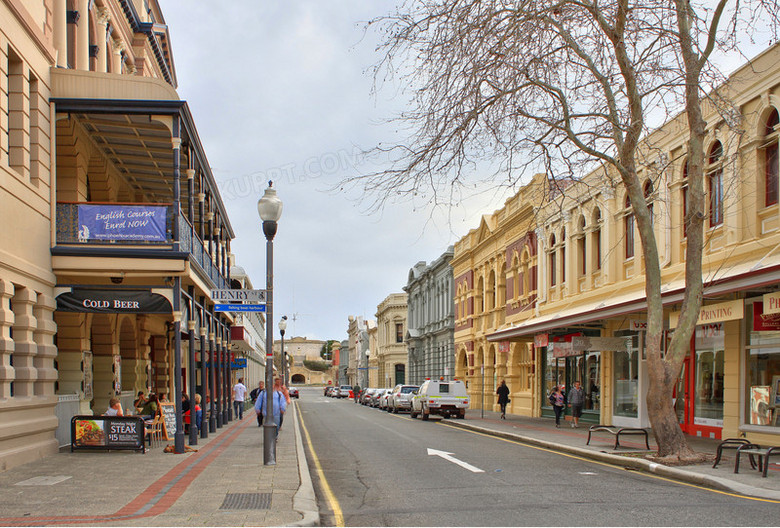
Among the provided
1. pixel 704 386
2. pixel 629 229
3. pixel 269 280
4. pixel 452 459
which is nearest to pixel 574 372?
pixel 629 229

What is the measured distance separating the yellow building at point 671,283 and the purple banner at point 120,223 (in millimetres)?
7885

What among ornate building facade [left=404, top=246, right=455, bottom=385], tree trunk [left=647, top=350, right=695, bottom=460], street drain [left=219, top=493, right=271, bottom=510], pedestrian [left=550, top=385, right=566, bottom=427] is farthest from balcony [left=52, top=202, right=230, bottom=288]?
ornate building facade [left=404, top=246, right=455, bottom=385]

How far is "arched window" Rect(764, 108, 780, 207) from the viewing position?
17.4 metres

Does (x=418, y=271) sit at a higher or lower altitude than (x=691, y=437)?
→ higher

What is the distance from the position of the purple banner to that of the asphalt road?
587 cm

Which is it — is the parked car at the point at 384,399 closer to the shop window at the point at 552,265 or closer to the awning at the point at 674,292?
the shop window at the point at 552,265

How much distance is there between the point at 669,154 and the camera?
22.1 metres

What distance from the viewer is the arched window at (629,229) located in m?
25.0

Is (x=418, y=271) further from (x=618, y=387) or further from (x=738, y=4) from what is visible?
(x=738, y=4)

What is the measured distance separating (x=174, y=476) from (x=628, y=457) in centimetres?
836

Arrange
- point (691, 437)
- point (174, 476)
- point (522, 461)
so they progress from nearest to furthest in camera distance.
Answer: point (174, 476) → point (522, 461) → point (691, 437)

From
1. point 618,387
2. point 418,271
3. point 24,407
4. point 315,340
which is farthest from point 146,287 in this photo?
point 315,340

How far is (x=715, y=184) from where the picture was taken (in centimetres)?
1978

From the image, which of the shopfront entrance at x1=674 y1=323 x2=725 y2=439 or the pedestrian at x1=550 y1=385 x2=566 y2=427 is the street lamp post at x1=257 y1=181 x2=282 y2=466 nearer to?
the shopfront entrance at x1=674 y1=323 x2=725 y2=439
